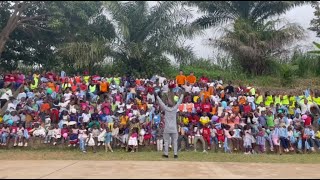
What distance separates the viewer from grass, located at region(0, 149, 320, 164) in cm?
1154

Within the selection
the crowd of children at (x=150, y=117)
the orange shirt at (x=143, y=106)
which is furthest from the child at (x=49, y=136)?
the orange shirt at (x=143, y=106)

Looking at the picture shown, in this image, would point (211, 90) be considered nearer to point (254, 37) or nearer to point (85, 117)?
point (254, 37)

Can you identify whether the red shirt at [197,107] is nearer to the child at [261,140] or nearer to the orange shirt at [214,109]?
the orange shirt at [214,109]

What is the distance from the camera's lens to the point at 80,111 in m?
15.3

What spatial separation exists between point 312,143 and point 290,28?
8037mm

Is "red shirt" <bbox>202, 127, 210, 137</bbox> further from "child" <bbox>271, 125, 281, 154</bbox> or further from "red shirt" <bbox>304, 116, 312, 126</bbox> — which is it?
"red shirt" <bbox>304, 116, 312, 126</bbox>

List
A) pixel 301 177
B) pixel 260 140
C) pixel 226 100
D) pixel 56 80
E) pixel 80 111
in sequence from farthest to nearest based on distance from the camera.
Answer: pixel 56 80 < pixel 226 100 < pixel 80 111 < pixel 260 140 < pixel 301 177

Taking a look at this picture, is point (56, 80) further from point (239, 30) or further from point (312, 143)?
point (312, 143)

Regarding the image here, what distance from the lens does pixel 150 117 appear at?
1503 cm

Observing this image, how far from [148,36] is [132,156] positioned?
8.76 meters

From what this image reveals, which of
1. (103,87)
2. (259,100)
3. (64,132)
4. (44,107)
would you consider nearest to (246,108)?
(259,100)

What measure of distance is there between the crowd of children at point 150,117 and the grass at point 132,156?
61 centimetres

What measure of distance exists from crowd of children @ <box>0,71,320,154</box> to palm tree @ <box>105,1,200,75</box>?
2.41m

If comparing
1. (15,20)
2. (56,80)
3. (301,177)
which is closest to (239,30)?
(56,80)
